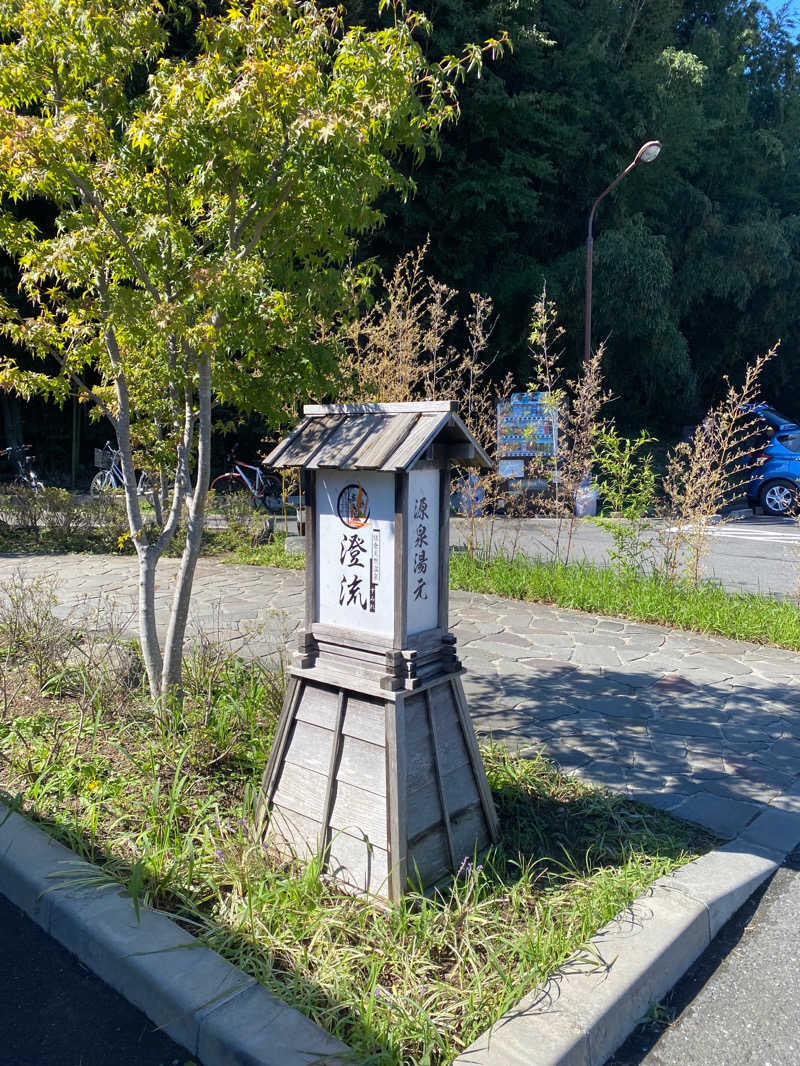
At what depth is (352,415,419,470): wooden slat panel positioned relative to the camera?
2730 millimetres

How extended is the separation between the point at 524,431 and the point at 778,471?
Answer: 435 inches

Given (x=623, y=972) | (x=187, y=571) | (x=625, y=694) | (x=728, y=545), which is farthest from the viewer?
(x=728, y=545)

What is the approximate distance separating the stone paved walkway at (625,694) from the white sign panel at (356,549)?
174 centimetres

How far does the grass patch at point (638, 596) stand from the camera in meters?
6.57

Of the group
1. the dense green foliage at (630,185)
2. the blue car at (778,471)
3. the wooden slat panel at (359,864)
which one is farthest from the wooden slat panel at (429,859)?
the dense green foliage at (630,185)

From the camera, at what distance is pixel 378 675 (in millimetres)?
2848

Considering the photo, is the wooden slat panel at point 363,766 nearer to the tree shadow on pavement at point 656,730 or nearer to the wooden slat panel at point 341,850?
the wooden slat panel at point 341,850

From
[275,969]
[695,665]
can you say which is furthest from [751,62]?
[275,969]

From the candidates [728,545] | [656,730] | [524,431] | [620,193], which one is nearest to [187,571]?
[656,730]

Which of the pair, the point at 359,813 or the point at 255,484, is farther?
the point at 255,484

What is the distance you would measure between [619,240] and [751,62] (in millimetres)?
11761

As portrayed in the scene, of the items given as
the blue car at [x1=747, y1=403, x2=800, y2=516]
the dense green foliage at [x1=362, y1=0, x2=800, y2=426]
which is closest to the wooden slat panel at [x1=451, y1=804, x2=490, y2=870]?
the blue car at [x1=747, y1=403, x2=800, y2=516]

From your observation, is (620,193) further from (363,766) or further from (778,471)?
(363,766)

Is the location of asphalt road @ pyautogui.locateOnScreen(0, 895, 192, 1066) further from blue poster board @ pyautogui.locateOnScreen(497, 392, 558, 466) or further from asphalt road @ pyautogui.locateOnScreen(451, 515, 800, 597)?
blue poster board @ pyautogui.locateOnScreen(497, 392, 558, 466)
